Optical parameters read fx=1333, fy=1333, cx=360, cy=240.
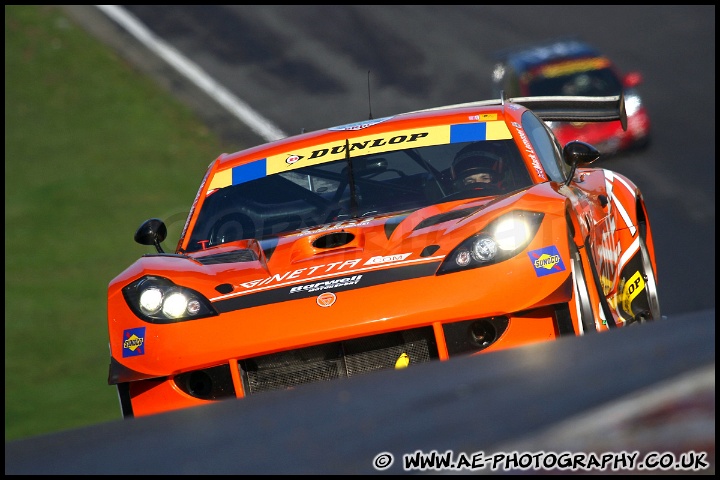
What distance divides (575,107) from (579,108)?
3 cm

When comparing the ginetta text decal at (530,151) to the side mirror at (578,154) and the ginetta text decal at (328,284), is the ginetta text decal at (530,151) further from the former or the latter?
the ginetta text decal at (328,284)

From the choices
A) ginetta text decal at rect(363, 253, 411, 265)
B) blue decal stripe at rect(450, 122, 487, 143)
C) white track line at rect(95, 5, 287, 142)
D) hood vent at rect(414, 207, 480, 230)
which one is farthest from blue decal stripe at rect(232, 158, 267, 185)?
white track line at rect(95, 5, 287, 142)

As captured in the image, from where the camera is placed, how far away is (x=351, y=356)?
205 inches

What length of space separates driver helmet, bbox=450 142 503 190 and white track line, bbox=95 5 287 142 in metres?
11.1

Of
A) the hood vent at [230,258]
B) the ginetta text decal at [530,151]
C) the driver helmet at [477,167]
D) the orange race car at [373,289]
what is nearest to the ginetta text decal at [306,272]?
the orange race car at [373,289]

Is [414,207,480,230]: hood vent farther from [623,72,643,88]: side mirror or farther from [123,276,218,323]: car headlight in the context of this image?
[623,72,643,88]: side mirror

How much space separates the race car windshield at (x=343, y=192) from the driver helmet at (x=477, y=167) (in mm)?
15

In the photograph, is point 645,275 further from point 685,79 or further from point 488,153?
point 685,79

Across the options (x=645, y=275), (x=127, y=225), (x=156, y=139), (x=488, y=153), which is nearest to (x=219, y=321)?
(x=488, y=153)

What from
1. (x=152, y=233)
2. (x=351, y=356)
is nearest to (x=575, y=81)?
(x=152, y=233)

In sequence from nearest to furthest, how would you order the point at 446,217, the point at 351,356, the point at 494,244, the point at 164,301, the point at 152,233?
the point at 351,356
the point at 494,244
the point at 164,301
the point at 446,217
the point at 152,233

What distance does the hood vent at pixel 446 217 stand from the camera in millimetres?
5695

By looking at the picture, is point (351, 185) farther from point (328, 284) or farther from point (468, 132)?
point (328, 284)

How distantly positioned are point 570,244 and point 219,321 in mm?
1443
